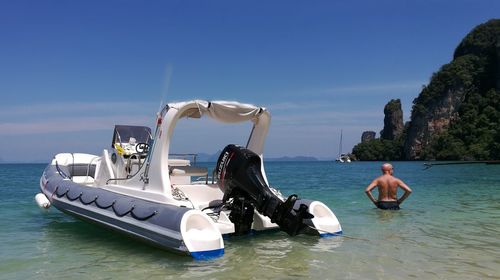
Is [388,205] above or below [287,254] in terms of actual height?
above

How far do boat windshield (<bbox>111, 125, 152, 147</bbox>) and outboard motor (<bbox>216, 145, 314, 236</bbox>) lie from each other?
328cm

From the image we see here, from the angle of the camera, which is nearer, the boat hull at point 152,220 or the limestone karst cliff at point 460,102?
the boat hull at point 152,220

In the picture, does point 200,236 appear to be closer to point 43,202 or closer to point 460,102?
point 43,202

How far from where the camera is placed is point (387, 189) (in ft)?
33.3

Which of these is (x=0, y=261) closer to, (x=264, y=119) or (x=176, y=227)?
(x=176, y=227)

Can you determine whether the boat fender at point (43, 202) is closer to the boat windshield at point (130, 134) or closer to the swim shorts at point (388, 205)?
the boat windshield at point (130, 134)

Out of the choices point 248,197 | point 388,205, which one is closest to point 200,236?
point 248,197

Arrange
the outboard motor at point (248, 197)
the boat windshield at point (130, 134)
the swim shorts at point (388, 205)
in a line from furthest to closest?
1. the swim shorts at point (388, 205)
2. the boat windshield at point (130, 134)
3. the outboard motor at point (248, 197)

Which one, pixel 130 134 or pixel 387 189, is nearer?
pixel 130 134

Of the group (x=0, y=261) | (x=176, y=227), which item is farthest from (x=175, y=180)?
(x=0, y=261)

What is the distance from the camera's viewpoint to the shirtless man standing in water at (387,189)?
9.84 m

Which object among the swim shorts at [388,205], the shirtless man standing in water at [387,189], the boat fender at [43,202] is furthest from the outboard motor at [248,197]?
the boat fender at [43,202]

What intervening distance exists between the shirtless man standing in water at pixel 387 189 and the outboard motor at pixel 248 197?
12.1 feet

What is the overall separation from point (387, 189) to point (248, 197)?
15.4 feet
